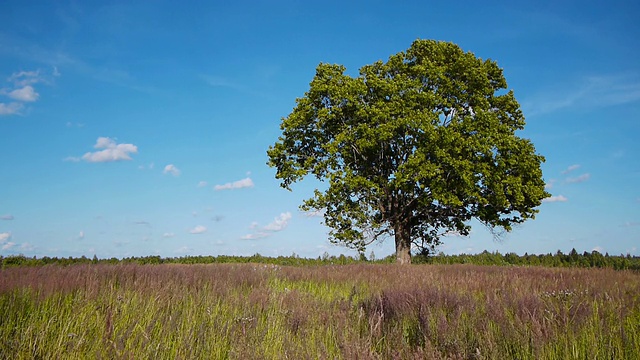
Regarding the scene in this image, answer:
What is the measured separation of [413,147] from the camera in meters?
22.3

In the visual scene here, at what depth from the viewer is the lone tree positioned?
20.7 meters

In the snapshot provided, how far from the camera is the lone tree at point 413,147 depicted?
20.7 metres

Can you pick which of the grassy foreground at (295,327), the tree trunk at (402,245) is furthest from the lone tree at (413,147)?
the grassy foreground at (295,327)

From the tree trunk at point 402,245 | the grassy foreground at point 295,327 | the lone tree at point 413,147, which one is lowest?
the grassy foreground at point 295,327

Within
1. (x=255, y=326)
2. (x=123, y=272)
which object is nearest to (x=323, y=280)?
(x=123, y=272)

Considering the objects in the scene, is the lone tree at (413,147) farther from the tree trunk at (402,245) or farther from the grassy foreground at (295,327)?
the grassy foreground at (295,327)

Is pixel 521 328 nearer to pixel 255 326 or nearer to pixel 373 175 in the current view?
pixel 255 326

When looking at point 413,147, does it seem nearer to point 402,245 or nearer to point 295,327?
point 402,245

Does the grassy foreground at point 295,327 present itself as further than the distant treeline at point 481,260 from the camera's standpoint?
No

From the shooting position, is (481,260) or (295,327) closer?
(295,327)

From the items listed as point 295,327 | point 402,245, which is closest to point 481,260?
point 402,245

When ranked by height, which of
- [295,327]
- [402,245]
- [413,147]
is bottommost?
[295,327]

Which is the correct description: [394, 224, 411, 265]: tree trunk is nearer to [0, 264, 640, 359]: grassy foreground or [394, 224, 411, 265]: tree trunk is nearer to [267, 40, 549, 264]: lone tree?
[267, 40, 549, 264]: lone tree

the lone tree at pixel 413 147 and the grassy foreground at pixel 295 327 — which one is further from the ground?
the lone tree at pixel 413 147
